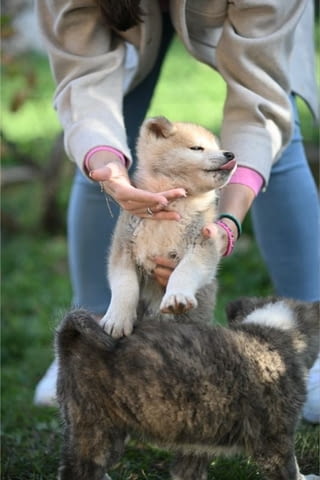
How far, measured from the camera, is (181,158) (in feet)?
8.36

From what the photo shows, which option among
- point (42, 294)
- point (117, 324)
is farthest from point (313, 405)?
point (42, 294)

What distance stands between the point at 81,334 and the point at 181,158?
672 mm

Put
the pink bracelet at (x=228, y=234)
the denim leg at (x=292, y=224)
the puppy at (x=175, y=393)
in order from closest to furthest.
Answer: the puppy at (x=175, y=393)
the pink bracelet at (x=228, y=234)
the denim leg at (x=292, y=224)

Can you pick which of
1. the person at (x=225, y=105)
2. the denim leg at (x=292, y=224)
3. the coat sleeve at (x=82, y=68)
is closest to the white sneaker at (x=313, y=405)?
the person at (x=225, y=105)

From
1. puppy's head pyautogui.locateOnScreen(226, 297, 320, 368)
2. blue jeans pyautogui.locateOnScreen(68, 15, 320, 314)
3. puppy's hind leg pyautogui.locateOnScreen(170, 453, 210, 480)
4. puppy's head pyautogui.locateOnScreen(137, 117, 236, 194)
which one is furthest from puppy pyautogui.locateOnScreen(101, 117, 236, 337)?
blue jeans pyautogui.locateOnScreen(68, 15, 320, 314)

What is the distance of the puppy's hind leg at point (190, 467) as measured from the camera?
2.46 meters

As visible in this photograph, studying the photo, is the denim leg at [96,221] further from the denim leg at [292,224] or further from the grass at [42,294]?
the denim leg at [292,224]

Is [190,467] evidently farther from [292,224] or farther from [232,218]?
[292,224]

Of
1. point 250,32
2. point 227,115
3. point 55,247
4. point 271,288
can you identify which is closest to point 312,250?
point 227,115

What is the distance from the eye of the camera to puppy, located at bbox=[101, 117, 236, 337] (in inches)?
96.9

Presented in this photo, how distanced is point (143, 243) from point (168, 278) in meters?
0.14

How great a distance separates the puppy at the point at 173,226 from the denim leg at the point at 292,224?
627 millimetres

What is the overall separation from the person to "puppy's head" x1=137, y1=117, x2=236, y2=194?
89mm

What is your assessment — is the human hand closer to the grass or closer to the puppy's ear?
the puppy's ear
